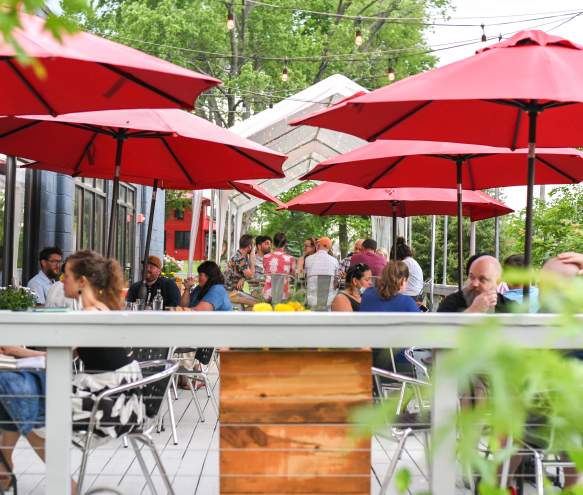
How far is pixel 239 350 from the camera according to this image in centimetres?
318

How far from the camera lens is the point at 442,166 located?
349 inches

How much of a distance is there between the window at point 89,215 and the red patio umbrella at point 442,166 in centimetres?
698

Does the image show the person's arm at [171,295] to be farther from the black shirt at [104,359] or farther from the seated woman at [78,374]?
the black shirt at [104,359]

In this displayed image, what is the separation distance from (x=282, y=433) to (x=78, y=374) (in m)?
1.21

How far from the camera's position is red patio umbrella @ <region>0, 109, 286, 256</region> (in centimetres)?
694

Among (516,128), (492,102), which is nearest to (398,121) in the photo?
Answer: (492,102)

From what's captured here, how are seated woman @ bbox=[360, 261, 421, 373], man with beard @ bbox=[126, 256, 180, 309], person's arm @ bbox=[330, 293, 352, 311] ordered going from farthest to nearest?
man with beard @ bbox=[126, 256, 180, 309] < person's arm @ bbox=[330, 293, 352, 311] < seated woman @ bbox=[360, 261, 421, 373]

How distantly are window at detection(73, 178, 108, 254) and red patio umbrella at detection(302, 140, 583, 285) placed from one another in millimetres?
6984

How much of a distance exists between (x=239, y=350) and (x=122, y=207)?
17222mm

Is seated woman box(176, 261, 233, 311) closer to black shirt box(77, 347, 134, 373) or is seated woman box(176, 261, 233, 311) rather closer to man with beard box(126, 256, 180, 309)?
man with beard box(126, 256, 180, 309)

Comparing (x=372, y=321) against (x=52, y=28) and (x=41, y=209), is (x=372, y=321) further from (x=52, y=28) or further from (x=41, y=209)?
(x=41, y=209)

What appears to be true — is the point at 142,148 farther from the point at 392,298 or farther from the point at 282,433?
the point at 282,433

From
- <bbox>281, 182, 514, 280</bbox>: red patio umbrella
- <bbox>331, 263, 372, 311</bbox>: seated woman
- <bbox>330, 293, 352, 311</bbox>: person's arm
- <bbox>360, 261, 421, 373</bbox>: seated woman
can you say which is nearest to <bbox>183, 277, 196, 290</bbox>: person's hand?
<bbox>281, 182, 514, 280</bbox>: red patio umbrella

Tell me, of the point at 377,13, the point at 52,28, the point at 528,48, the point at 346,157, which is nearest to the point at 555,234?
the point at 346,157
